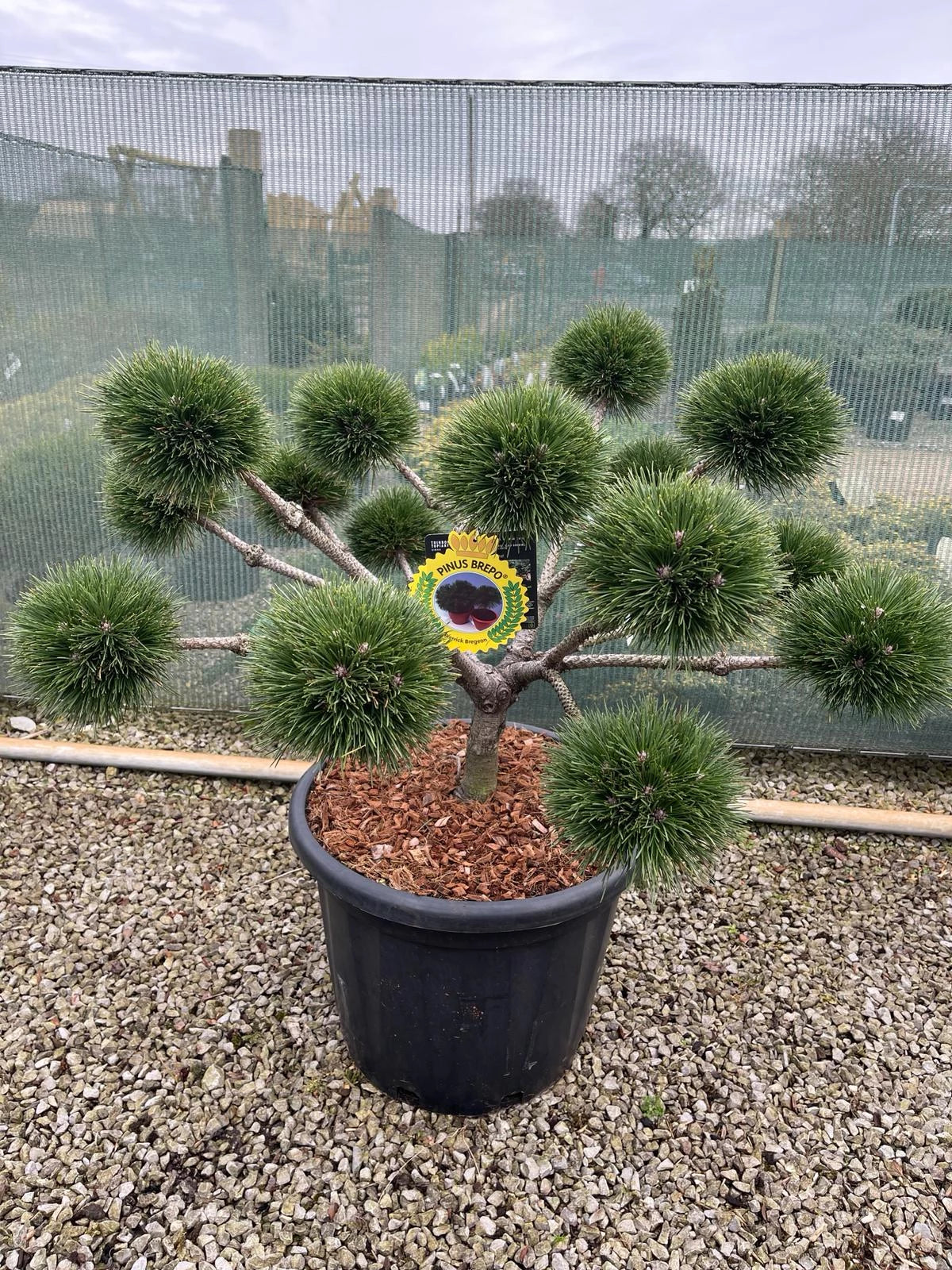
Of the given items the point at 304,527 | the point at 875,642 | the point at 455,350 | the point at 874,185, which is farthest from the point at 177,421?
the point at 874,185

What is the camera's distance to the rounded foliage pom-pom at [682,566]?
0.85m

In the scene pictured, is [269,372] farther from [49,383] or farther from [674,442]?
[674,442]

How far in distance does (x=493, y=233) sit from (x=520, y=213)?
0.09m

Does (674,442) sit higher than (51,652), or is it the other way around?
(674,442)

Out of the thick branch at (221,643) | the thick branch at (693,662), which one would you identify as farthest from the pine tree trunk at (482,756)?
the thick branch at (221,643)

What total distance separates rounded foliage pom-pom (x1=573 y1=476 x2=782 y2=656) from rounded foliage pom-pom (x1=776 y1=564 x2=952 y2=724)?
174 millimetres

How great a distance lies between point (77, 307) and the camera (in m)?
2.35

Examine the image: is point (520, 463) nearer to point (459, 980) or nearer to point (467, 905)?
point (467, 905)

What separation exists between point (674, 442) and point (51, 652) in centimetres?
111

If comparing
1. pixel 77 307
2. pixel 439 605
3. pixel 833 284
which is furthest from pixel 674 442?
pixel 77 307

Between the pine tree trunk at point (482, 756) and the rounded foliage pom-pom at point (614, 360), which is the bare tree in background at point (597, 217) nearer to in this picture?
the rounded foliage pom-pom at point (614, 360)

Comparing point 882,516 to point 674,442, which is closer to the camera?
point 674,442

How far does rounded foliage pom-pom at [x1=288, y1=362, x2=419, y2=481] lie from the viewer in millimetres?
1383

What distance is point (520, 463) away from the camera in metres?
0.97
